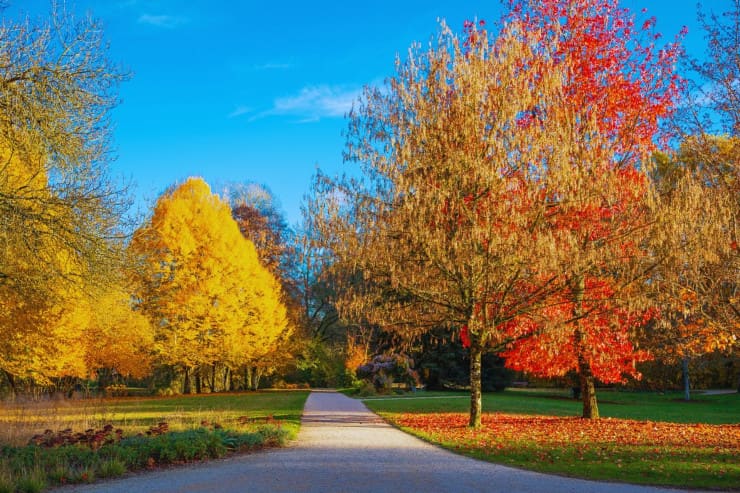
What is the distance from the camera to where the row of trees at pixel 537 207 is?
12703mm

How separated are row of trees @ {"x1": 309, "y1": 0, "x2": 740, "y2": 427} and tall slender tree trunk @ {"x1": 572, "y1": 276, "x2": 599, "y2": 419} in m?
0.11

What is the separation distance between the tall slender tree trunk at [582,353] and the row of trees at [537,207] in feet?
0.35

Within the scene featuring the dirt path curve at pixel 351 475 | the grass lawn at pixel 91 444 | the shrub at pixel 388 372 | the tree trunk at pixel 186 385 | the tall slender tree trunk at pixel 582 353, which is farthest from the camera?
the tree trunk at pixel 186 385

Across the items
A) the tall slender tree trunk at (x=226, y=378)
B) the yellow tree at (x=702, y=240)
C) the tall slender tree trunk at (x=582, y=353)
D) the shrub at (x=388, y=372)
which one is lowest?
the tall slender tree trunk at (x=226, y=378)

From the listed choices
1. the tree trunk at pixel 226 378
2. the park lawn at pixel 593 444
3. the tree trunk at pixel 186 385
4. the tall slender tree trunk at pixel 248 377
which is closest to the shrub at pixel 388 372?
the tall slender tree trunk at pixel 248 377

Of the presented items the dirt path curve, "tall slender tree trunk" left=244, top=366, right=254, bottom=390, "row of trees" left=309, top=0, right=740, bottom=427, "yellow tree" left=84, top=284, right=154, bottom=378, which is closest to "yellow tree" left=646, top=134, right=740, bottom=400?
"row of trees" left=309, top=0, right=740, bottom=427

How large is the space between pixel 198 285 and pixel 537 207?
→ 20098 mm

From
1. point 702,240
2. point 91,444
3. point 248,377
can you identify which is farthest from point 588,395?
point 248,377

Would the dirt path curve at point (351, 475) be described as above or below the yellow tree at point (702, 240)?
below

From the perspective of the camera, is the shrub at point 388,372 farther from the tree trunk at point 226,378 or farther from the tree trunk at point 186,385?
the tree trunk at point 226,378

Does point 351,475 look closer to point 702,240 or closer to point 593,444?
point 593,444

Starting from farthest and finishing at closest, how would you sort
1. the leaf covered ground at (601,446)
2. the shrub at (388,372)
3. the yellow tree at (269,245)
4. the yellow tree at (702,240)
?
the yellow tree at (269,245)
the shrub at (388,372)
the yellow tree at (702,240)
the leaf covered ground at (601,446)

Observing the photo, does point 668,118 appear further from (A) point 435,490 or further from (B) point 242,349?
(B) point 242,349

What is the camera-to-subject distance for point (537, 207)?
1317cm
